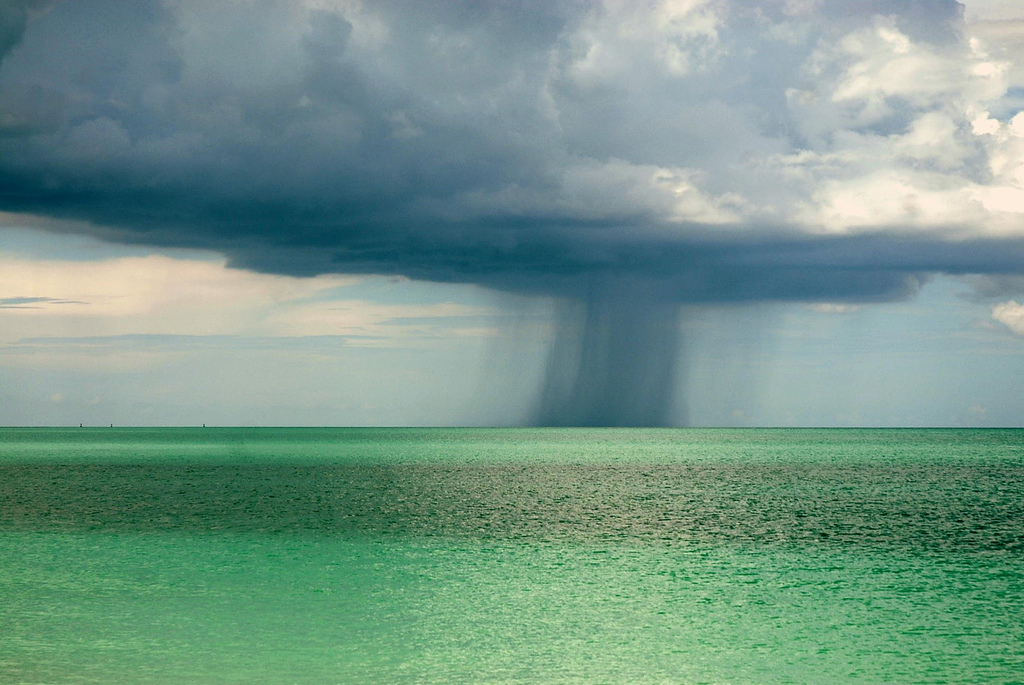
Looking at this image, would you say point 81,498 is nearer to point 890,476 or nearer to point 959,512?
point 959,512

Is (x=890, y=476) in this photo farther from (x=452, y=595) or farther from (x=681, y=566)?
(x=452, y=595)

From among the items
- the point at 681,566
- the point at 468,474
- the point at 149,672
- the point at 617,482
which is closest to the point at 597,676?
the point at 149,672

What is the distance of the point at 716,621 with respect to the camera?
22.4m

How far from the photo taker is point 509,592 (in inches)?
1020

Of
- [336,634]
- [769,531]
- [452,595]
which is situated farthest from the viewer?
[769,531]

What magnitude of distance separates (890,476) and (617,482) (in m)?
28.6

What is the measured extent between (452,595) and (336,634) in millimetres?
5319

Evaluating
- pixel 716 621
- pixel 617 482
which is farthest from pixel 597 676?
pixel 617 482

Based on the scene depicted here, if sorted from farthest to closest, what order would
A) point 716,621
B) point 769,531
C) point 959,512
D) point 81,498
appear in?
point 81,498 < point 959,512 < point 769,531 < point 716,621

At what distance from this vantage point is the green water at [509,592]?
18266mm

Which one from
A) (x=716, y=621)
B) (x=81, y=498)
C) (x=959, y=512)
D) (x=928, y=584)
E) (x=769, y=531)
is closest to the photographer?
(x=716, y=621)

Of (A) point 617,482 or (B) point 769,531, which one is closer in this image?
(B) point 769,531

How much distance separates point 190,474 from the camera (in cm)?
8875

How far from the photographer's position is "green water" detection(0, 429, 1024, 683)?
1827 cm
